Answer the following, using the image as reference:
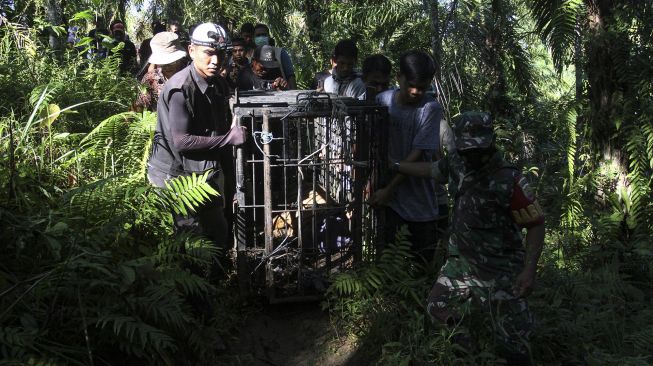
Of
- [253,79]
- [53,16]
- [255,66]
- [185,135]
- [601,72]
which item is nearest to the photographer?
[185,135]

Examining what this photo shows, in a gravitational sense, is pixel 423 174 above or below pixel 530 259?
above

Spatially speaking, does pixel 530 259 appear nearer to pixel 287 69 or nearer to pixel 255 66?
pixel 287 69

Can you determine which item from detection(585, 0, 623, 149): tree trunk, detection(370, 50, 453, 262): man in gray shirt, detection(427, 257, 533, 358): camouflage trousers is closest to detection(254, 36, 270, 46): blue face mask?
detection(585, 0, 623, 149): tree trunk

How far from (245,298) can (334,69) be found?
A: 11.1ft

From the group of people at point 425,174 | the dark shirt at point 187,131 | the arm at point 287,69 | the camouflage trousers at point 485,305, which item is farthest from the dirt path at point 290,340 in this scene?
the arm at point 287,69

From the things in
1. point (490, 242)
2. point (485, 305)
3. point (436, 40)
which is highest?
point (436, 40)

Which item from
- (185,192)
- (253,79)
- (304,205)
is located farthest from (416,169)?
(253,79)

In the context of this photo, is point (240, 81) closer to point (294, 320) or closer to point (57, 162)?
point (57, 162)

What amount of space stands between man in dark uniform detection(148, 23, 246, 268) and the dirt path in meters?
0.71

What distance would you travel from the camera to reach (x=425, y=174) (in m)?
4.40

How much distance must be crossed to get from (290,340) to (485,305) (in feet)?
5.50

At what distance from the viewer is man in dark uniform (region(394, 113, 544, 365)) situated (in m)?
3.56

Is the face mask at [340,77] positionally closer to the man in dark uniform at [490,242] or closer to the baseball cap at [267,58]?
the baseball cap at [267,58]

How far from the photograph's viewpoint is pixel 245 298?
16.4 ft
